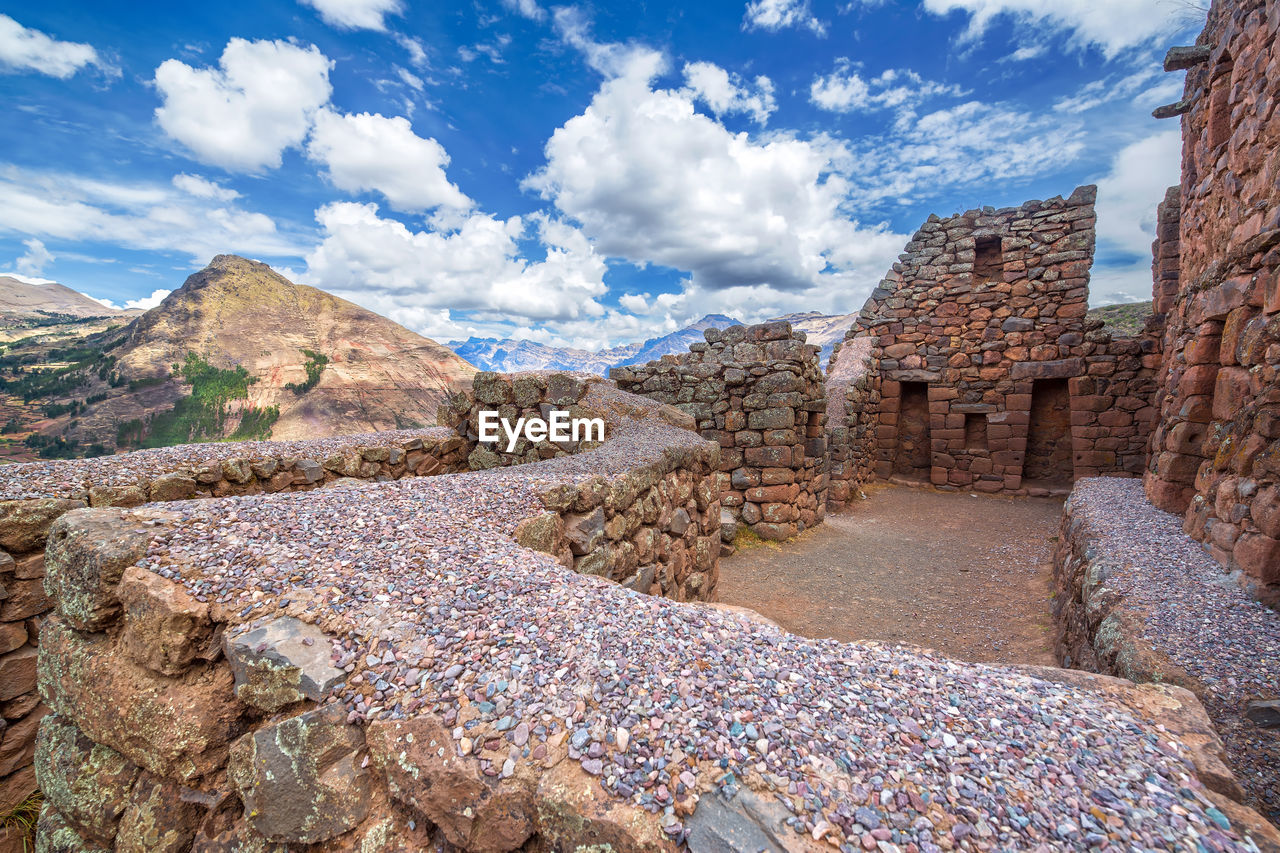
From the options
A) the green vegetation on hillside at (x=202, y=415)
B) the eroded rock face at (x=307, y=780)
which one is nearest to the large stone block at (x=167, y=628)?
the eroded rock face at (x=307, y=780)

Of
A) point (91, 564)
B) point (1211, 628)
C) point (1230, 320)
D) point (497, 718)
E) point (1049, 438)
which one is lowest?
point (1211, 628)

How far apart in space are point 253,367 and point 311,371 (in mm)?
2193

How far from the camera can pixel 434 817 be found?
1.69 meters

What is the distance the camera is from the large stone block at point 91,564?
7.69 ft

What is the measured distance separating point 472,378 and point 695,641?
20.1 feet

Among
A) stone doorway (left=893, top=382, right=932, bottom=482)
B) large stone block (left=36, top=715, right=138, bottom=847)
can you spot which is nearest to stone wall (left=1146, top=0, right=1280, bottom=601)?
large stone block (left=36, top=715, right=138, bottom=847)

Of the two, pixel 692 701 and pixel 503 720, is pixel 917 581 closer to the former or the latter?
pixel 692 701

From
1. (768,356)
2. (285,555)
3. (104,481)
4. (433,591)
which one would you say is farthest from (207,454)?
(768,356)

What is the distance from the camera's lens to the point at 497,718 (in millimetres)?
1799

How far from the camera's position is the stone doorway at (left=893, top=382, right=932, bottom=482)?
14.7 metres

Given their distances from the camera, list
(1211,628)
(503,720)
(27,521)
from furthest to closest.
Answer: (27,521)
(1211,628)
(503,720)

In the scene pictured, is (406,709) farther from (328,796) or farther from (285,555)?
(285,555)

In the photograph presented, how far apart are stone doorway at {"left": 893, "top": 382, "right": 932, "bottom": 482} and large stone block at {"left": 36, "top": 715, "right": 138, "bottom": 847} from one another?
16085 mm

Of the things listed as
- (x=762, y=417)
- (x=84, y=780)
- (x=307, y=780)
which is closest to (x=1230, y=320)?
(x=762, y=417)
